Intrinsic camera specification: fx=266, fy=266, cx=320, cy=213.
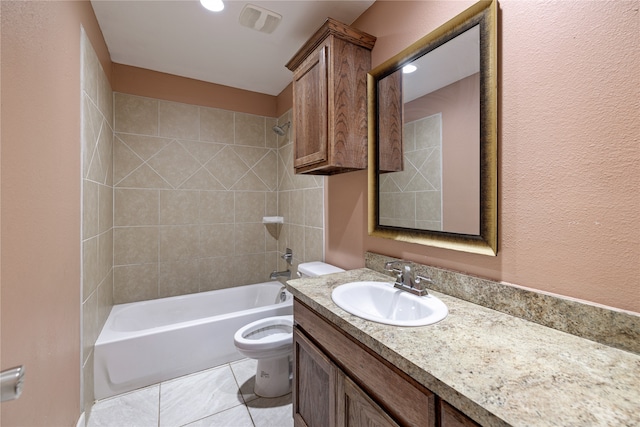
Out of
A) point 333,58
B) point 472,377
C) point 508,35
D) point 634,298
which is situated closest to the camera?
point 472,377

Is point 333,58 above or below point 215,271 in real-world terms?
above

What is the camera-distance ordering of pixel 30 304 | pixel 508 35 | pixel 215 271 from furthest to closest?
pixel 215 271, pixel 508 35, pixel 30 304

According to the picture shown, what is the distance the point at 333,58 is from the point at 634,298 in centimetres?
156

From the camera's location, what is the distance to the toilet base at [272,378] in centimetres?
180

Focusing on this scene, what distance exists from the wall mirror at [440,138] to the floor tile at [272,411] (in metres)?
1.25

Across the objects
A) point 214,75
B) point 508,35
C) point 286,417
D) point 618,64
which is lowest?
point 286,417

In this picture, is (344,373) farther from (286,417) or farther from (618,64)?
(618,64)

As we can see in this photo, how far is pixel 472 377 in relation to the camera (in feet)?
2.04

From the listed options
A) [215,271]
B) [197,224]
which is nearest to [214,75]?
[197,224]

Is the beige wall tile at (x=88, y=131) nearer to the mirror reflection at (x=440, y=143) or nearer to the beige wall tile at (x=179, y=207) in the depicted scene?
the beige wall tile at (x=179, y=207)

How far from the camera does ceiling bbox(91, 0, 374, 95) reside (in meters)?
1.68

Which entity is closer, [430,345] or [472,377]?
[472,377]

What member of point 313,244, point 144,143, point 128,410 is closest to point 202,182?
point 144,143

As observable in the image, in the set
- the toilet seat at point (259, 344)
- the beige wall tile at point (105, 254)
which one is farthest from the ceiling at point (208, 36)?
the toilet seat at point (259, 344)
